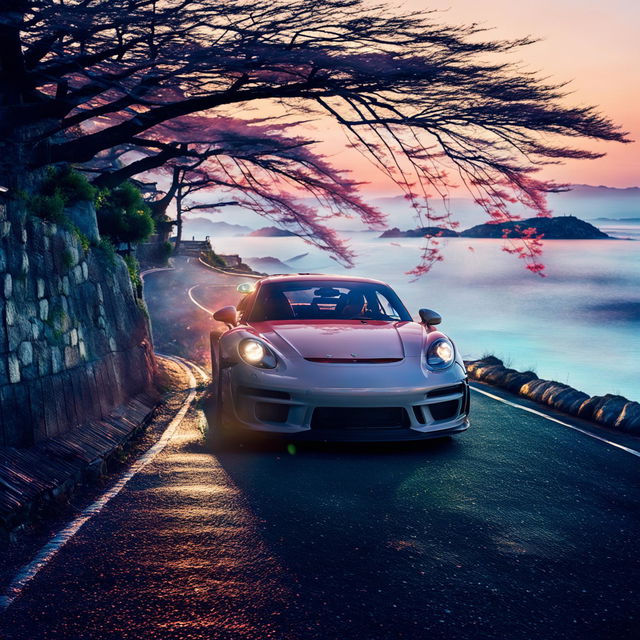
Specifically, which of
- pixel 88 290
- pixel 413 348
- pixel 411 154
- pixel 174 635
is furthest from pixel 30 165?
pixel 174 635

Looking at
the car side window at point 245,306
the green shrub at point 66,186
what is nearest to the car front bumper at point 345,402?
the car side window at point 245,306

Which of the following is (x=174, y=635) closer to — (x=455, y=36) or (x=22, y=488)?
(x=22, y=488)

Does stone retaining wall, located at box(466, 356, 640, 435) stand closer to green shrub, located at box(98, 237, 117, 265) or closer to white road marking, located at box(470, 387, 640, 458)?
white road marking, located at box(470, 387, 640, 458)

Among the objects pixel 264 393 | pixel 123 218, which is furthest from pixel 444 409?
pixel 123 218

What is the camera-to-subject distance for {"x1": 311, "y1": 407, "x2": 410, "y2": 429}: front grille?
5.62 m

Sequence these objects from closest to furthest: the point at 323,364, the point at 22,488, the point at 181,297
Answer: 1. the point at 22,488
2. the point at 323,364
3. the point at 181,297

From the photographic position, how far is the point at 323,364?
576 centimetres

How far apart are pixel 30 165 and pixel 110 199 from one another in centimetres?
670

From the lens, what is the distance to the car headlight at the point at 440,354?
6.11m

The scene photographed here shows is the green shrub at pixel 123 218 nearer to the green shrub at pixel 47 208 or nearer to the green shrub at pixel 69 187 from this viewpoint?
the green shrub at pixel 69 187

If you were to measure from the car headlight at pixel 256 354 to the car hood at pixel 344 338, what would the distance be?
14 centimetres

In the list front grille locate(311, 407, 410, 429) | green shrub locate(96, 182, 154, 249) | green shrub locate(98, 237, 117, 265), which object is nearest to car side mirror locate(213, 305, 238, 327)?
front grille locate(311, 407, 410, 429)

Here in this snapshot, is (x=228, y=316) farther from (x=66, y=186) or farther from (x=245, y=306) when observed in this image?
(x=66, y=186)

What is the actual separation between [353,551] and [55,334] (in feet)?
14.0
